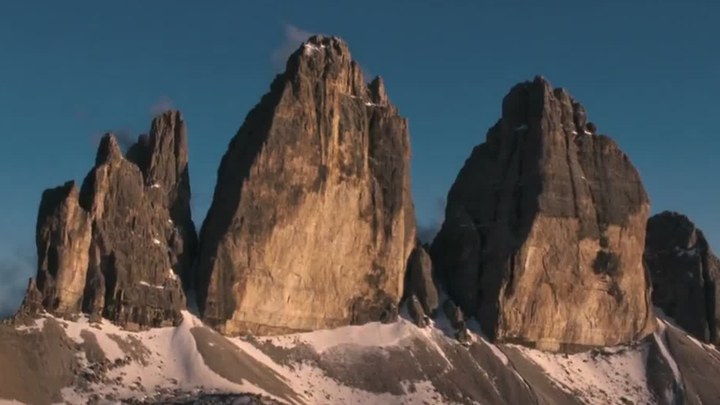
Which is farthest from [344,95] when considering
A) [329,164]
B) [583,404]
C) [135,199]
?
[583,404]

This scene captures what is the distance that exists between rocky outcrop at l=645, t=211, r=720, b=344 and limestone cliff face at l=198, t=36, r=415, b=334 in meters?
37.1

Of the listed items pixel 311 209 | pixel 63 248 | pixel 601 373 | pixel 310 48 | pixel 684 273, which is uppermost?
pixel 310 48

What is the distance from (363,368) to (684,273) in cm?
5173

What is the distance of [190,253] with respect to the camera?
121 meters

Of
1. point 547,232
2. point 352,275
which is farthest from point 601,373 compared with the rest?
point 352,275

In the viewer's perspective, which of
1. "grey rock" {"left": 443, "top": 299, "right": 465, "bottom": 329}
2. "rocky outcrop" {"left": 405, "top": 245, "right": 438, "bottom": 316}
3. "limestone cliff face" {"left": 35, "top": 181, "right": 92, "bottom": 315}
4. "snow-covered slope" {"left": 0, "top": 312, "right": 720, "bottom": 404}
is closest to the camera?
"snow-covered slope" {"left": 0, "top": 312, "right": 720, "bottom": 404}

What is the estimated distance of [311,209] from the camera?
12244 centimetres

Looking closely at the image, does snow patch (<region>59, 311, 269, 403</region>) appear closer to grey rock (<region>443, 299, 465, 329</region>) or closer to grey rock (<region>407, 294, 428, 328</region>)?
grey rock (<region>407, 294, 428, 328</region>)

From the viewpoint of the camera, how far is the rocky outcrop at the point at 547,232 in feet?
438

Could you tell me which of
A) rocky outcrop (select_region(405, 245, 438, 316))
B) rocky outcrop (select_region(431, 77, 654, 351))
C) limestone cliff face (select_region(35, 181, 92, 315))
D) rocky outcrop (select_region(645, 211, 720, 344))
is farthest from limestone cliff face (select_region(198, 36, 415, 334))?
rocky outcrop (select_region(645, 211, 720, 344))

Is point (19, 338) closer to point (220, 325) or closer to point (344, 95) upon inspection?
point (220, 325)

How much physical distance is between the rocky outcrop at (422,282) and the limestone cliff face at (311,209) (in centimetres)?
126

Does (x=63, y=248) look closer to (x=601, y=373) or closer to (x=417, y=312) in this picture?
(x=417, y=312)

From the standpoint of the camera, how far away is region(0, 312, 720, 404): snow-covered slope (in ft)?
338
